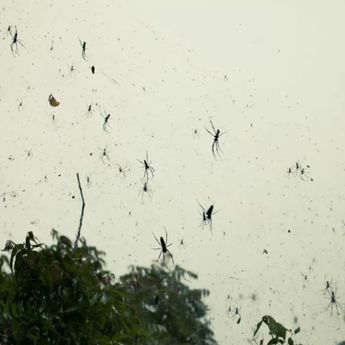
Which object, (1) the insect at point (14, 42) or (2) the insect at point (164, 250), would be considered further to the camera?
(1) the insect at point (14, 42)

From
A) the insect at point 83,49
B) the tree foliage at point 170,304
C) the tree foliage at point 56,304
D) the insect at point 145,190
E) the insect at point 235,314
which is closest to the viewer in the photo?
the tree foliage at point 56,304

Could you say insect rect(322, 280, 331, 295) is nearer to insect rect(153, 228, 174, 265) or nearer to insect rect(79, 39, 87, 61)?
insect rect(153, 228, 174, 265)

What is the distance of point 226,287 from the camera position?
2363 mm

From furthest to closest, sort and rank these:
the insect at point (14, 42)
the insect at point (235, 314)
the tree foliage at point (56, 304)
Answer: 1. the insect at point (14, 42)
2. the insect at point (235, 314)
3. the tree foliage at point (56, 304)

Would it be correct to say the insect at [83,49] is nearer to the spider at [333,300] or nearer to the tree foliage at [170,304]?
the tree foliage at [170,304]

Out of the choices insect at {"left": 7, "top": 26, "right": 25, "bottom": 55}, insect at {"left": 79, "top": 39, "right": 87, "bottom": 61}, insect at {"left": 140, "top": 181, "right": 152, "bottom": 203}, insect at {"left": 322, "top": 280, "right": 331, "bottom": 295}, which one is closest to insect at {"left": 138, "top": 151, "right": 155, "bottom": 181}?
insect at {"left": 140, "top": 181, "right": 152, "bottom": 203}

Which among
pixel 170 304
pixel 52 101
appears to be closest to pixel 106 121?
pixel 52 101

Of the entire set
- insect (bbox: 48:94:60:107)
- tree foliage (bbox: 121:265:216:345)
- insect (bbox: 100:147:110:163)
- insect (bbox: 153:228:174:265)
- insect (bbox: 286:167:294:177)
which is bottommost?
tree foliage (bbox: 121:265:216:345)

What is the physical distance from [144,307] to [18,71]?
150 cm

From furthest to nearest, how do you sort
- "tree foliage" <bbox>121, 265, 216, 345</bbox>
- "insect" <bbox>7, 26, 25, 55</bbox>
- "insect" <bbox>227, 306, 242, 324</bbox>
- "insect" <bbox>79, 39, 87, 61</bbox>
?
"insect" <bbox>79, 39, 87, 61</bbox> < "insect" <bbox>7, 26, 25, 55</bbox> < "insect" <bbox>227, 306, 242, 324</bbox> < "tree foliage" <bbox>121, 265, 216, 345</bbox>

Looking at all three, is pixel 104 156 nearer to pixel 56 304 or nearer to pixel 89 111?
pixel 89 111

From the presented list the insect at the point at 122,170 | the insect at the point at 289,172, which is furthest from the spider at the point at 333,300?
the insect at the point at 122,170

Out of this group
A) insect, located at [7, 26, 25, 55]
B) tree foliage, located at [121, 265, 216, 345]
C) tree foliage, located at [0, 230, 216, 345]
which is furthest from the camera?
insect, located at [7, 26, 25, 55]

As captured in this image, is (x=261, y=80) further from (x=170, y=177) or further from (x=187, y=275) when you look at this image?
(x=187, y=275)
